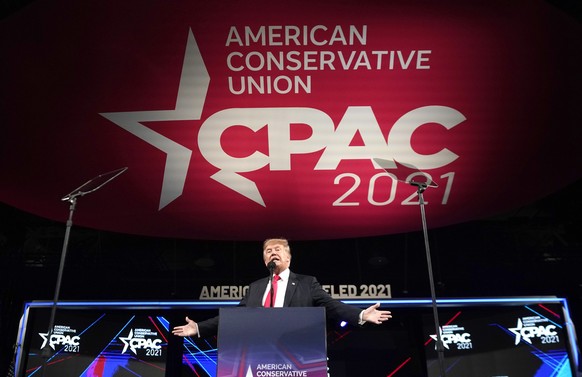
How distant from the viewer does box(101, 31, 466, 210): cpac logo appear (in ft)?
16.4

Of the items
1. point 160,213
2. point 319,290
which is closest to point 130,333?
point 160,213

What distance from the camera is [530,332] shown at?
6.96 metres

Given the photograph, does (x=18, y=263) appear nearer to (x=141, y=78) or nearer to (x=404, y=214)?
(x=141, y=78)

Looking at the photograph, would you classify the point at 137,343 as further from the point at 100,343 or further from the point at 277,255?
the point at 277,255

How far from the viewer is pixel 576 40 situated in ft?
15.1

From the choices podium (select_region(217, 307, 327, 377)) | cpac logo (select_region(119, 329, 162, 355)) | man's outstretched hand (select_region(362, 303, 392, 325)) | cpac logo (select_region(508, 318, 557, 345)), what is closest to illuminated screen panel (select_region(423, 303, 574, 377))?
cpac logo (select_region(508, 318, 557, 345))

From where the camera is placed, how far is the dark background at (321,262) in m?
7.34

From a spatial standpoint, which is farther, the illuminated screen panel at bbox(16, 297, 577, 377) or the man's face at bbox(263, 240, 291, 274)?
the illuminated screen panel at bbox(16, 297, 577, 377)

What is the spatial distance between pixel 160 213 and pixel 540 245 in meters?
5.88

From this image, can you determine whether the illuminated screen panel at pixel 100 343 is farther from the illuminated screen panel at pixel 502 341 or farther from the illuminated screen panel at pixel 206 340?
the illuminated screen panel at pixel 502 341

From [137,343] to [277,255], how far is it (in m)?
4.05

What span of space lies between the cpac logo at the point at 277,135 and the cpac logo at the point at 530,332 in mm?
3048

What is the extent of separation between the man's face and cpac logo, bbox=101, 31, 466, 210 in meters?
1.71

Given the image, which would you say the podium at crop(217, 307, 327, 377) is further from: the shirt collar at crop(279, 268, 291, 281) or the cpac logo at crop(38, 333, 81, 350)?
the cpac logo at crop(38, 333, 81, 350)
